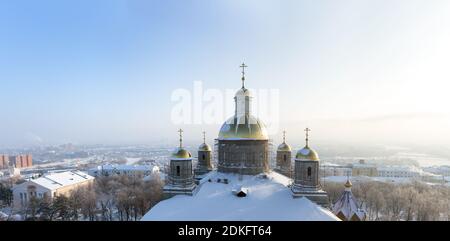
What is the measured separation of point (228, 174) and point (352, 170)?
64449mm

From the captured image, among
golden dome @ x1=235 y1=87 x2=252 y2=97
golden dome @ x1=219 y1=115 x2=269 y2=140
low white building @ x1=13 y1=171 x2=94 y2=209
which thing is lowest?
low white building @ x1=13 y1=171 x2=94 y2=209

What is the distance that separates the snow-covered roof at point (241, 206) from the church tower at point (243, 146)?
2227 mm

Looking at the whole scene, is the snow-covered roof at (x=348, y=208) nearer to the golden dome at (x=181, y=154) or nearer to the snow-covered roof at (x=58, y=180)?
the golden dome at (x=181, y=154)

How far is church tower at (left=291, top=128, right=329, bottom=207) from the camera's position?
17.7 m

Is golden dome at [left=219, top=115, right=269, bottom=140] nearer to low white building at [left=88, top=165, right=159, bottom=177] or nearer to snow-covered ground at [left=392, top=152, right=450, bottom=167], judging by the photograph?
low white building at [left=88, top=165, right=159, bottom=177]

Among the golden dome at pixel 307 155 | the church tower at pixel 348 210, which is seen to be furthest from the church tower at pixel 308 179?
the church tower at pixel 348 210

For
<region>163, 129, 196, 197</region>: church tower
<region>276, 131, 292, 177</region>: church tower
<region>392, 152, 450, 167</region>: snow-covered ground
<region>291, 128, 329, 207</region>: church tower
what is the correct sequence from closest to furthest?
<region>291, 128, 329, 207</region>: church tower
<region>163, 129, 196, 197</region>: church tower
<region>276, 131, 292, 177</region>: church tower
<region>392, 152, 450, 167</region>: snow-covered ground

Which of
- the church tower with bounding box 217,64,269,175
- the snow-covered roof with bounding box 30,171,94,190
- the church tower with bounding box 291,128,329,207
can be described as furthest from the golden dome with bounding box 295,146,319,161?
the snow-covered roof with bounding box 30,171,94,190

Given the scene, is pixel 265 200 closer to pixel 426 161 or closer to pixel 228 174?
pixel 228 174

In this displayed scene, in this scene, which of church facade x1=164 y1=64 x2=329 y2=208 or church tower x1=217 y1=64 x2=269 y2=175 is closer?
church facade x1=164 y1=64 x2=329 y2=208

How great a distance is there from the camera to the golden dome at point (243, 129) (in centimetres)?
2225

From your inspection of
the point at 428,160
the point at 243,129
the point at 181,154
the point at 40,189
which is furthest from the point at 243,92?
the point at 428,160
